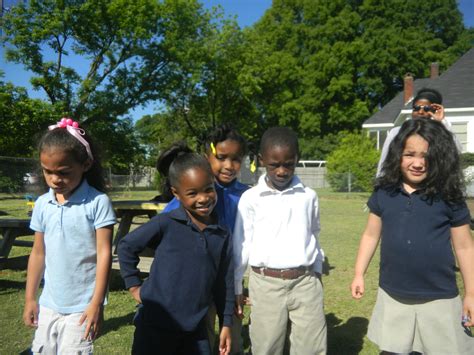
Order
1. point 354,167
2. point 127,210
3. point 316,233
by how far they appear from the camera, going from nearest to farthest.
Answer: point 316,233, point 127,210, point 354,167

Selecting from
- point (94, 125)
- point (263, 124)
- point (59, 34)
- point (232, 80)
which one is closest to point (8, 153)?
point (94, 125)

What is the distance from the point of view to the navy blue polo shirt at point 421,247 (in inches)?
101

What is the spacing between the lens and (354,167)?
2550 cm

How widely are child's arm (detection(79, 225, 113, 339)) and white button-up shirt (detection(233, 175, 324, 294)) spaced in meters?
0.76

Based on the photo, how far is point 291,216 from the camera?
113 inches

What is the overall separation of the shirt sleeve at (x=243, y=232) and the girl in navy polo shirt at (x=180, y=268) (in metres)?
0.37

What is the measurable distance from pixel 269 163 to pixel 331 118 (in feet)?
120

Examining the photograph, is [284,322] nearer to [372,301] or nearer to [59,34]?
[372,301]

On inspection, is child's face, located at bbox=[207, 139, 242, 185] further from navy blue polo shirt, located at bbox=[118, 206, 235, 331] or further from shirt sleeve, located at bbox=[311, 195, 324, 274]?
navy blue polo shirt, located at bbox=[118, 206, 235, 331]

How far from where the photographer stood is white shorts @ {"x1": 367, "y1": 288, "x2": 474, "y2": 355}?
8.32 feet

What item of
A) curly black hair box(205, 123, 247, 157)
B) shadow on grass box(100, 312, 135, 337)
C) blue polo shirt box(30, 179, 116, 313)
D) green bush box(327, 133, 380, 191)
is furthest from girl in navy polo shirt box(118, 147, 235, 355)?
Result: green bush box(327, 133, 380, 191)

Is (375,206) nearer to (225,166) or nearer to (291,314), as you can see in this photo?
(291,314)

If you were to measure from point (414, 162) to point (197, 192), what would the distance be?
4.16 ft

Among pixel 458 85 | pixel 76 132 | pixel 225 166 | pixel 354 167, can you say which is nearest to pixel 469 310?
pixel 225 166
